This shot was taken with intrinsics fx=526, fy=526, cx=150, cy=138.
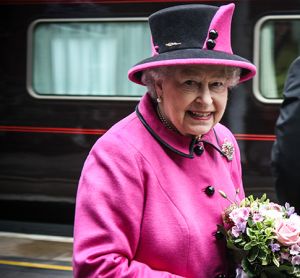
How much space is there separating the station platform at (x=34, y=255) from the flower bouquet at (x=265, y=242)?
290cm

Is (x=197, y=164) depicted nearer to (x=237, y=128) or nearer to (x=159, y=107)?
(x=159, y=107)

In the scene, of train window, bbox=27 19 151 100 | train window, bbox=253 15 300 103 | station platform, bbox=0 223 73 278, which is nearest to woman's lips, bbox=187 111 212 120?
station platform, bbox=0 223 73 278

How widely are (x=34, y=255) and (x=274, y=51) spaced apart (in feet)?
9.14

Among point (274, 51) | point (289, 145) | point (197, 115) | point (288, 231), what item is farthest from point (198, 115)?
point (274, 51)

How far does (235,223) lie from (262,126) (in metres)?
Result: 3.41

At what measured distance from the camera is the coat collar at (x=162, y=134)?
5.26 ft

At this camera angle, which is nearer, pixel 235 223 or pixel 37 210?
pixel 235 223

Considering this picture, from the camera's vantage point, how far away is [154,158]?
5.08ft

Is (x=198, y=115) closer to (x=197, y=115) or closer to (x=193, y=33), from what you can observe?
(x=197, y=115)

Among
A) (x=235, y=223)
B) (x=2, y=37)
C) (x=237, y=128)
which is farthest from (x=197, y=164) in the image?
(x=2, y=37)

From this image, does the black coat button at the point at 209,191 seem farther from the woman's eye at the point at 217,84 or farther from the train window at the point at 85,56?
the train window at the point at 85,56

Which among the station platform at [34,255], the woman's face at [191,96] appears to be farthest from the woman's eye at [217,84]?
the station platform at [34,255]

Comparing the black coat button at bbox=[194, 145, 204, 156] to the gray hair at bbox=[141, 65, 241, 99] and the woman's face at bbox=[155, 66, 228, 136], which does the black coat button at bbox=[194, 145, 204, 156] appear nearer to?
the woman's face at bbox=[155, 66, 228, 136]

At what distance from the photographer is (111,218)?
1.44 metres
